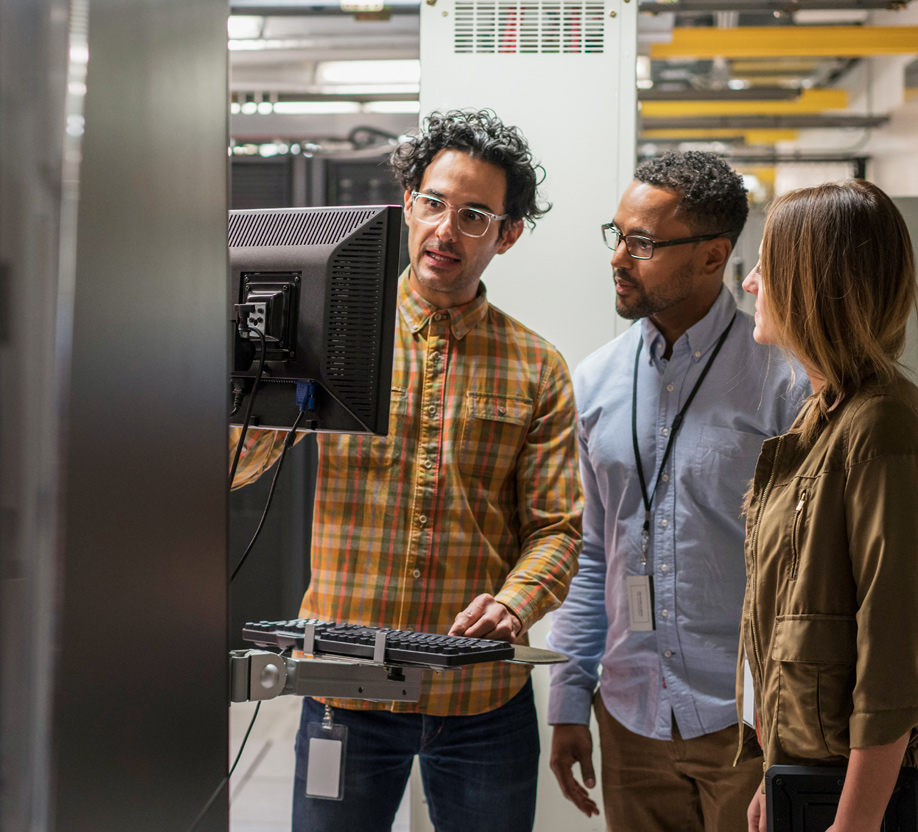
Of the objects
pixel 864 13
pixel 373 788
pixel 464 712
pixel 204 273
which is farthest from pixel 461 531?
pixel 864 13

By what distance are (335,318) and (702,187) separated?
95 cm

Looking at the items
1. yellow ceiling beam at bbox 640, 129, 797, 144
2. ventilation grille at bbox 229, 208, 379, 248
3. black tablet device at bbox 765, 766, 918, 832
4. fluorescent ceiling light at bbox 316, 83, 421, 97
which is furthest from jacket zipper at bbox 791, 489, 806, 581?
yellow ceiling beam at bbox 640, 129, 797, 144

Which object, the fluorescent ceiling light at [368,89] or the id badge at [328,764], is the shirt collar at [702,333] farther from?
the fluorescent ceiling light at [368,89]

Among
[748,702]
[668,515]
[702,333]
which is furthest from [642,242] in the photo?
[748,702]

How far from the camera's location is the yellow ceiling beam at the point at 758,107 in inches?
219

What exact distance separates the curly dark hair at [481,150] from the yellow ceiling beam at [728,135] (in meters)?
4.56

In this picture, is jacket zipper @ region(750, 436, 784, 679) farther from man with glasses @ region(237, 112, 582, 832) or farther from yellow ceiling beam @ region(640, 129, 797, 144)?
yellow ceiling beam @ region(640, 129, 797, 144)

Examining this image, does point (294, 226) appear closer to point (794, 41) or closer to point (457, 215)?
point (457, 215)

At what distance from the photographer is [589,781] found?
70.7 inches

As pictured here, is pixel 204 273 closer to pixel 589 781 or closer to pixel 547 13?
pixel 589 781

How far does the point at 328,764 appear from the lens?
1443 millimetres

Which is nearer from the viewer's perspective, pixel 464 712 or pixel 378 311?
pixel 378 311

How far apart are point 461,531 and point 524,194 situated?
663mm

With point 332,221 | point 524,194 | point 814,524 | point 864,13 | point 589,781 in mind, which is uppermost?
point 864,13
